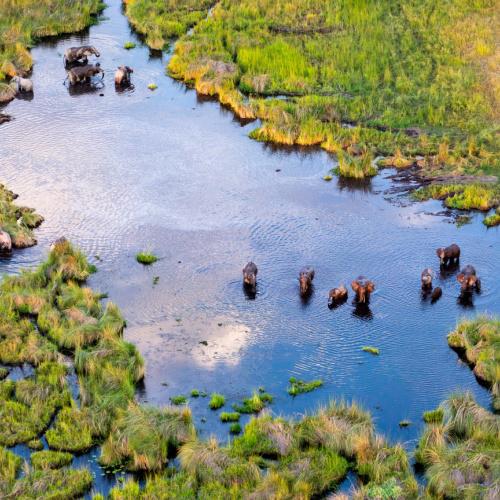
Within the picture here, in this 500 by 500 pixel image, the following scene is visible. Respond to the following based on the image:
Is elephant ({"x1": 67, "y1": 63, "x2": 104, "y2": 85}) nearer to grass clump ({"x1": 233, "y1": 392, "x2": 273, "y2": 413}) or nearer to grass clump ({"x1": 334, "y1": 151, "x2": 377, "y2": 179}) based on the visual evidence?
grass clump ({"x1": 334, "y1": 151, "x2": 377, "y2": 179})

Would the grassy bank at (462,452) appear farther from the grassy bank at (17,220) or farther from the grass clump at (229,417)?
the grassy bank at (17,220)

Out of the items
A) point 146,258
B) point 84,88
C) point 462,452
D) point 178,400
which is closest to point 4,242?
point 146,258

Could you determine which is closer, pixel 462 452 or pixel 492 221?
pixel 462 452

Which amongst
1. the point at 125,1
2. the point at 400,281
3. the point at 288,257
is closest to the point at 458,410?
the point at 400,281

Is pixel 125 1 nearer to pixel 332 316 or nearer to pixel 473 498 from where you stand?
pixel 332 316

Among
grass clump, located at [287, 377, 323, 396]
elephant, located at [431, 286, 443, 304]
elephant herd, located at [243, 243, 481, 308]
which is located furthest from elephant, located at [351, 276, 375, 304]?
grass clump, located at [287, 377, 323, 396]

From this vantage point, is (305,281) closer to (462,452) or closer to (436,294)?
(436,294)
